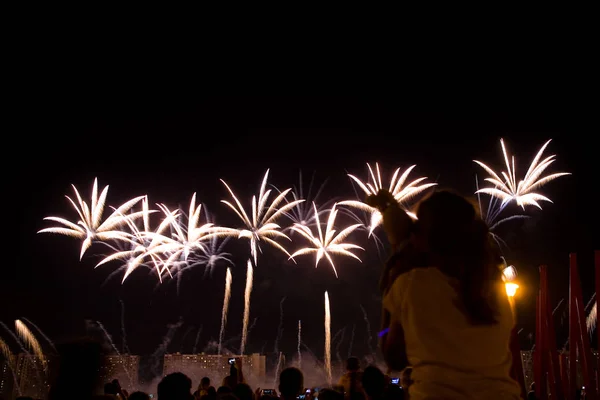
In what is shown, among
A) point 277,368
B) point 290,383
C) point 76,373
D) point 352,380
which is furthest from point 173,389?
point 277,368

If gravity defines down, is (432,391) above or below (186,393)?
below

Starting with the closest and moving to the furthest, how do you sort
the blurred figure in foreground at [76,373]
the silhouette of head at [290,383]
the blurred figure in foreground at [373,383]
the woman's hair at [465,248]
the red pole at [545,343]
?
the woman's hair at [465,248] < the blurred figure in foreground at [76,373] < the blurred figure in foreground at [373,383] < the silhouette of head at [290,383] < the red pole at [545,343]

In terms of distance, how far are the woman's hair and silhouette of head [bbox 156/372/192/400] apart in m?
2.71

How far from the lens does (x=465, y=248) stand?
8.56ft

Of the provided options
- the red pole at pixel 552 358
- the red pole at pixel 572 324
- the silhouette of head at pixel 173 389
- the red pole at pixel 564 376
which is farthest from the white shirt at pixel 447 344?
the red pole at pixel 564 376

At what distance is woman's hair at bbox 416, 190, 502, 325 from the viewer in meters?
2.48

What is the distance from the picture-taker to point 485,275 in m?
2.57

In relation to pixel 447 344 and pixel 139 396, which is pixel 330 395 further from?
pixel 447 344

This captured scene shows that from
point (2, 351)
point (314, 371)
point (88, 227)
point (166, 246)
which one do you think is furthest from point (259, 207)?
point (2, 351)

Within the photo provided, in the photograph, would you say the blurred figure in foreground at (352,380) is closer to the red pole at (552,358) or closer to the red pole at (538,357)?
the red pole at (552,358)

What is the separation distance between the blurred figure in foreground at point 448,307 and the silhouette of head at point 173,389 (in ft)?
7.86

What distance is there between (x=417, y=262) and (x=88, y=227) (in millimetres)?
27238

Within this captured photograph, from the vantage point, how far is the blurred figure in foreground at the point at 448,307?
237 cm

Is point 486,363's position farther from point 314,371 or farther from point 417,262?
point 314,371
